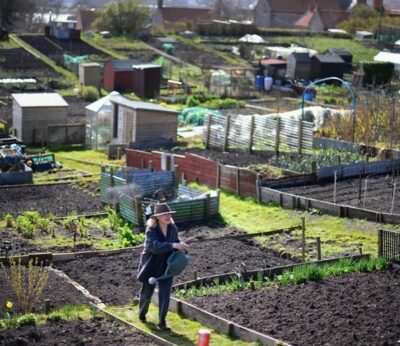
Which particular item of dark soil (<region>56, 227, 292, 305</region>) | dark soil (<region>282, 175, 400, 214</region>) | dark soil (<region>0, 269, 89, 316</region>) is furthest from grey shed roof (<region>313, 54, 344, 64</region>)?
dark soil (<region>0, 269, 89, 316</region>)

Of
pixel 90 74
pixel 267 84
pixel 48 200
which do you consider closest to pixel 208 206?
pixel 48 200

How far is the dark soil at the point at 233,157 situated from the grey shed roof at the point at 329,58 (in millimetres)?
24023

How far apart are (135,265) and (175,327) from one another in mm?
5270

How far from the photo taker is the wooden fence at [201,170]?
2367cm

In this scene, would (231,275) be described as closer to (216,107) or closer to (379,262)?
(379,262)

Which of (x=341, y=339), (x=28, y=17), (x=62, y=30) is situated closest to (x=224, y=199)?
(x=341, y=339)

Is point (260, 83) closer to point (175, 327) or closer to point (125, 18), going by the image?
point (125, 18)

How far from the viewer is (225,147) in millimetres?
30688

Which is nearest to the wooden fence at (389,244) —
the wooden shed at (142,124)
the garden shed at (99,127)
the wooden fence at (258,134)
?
the wooden fence at (258,134)

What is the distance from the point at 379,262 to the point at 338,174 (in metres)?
10.1

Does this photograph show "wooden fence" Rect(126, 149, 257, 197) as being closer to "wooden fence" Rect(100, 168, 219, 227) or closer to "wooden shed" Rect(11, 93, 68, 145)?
"wooden fence" Rect(100, 168, 219, 227)

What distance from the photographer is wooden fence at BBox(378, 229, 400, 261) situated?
49.3 feet

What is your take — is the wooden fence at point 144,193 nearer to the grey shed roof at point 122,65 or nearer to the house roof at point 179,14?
the grey shed roof at point 122,65

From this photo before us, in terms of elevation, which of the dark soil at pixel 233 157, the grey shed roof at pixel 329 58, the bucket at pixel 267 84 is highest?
the grey shed roof at pixel 329 58
